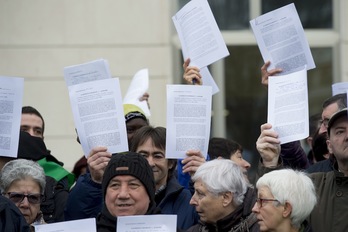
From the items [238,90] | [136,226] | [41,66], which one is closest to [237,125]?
[238,90]

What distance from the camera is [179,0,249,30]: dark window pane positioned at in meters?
12.2

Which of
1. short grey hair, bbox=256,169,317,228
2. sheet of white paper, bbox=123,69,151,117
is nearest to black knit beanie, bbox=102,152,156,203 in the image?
short grey hair, bbox=256,169,317,228

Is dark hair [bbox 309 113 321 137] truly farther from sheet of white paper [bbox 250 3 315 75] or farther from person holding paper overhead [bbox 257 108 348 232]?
person holding paper overhead [bbox 257 108 348 232]

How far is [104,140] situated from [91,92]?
29 cm

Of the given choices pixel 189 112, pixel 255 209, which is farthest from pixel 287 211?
pixel 189 112

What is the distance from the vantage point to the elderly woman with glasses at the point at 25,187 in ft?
24.0

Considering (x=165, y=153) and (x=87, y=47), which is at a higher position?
(x=87, y=47)

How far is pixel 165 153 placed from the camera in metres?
7.66

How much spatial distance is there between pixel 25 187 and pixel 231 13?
208 inches

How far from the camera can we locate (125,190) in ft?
22.6

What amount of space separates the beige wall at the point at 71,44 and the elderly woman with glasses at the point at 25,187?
4277mm

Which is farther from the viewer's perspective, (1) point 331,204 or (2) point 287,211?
(1) point 331,204

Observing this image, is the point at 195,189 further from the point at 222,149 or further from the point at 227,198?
the point at 222,149

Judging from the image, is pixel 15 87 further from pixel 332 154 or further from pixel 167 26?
pixel 167 26
